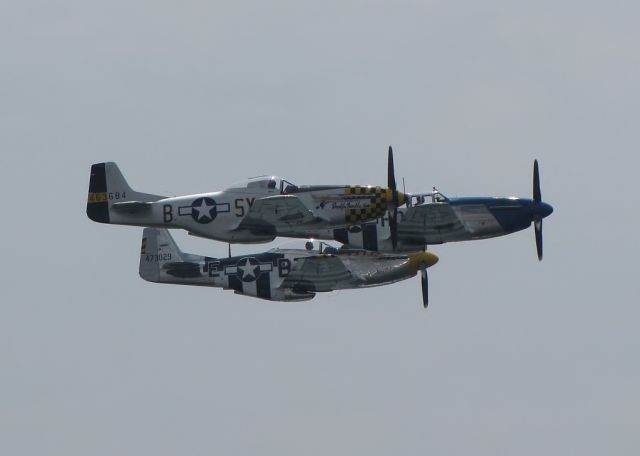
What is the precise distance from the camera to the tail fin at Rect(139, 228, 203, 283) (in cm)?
8681

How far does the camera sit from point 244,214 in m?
76.1

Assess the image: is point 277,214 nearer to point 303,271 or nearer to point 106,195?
point 106,195

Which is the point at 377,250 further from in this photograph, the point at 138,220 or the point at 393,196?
the point at 138,220

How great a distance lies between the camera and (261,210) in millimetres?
75250

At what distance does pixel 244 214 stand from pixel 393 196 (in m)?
5.57

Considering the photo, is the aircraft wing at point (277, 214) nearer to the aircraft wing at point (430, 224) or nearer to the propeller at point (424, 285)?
the aircraft wing at point (430, 224)

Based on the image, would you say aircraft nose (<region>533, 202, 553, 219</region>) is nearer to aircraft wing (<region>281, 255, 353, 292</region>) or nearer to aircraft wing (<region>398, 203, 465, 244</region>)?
aircraft wing (<region>398, 203, 465, 244</region>)

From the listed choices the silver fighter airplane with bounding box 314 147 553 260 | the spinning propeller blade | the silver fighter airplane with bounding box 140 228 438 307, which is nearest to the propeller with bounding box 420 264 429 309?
the silver fighter airplane with bounding box 140 228 438 307

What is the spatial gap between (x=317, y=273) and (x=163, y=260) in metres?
9.90

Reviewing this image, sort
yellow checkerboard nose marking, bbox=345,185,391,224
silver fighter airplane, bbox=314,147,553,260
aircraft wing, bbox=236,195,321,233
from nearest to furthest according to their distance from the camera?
aircraft wing, bbox=236,195,321,233
yellow checkerboard nose marking, bbox=345,185,391,224
silver fighter airplane, bbox=314,147,553,260

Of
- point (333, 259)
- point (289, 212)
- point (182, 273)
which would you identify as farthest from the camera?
point (182, 273)

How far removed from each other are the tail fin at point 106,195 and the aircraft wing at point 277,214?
4.42 m

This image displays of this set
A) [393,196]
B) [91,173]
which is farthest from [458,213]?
[91,173]

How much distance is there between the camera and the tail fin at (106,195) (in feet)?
255
